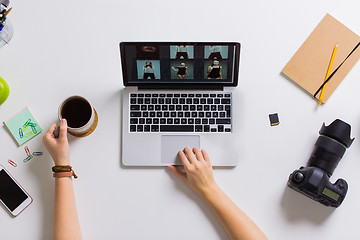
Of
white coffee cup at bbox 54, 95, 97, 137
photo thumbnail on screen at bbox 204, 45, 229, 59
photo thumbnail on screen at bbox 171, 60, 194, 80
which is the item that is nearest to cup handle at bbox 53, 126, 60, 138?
white coffee cup at bbox 54, 95, 97, 137

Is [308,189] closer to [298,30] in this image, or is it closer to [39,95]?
[298,30]

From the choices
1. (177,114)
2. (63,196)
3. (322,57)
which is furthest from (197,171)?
(322,57)

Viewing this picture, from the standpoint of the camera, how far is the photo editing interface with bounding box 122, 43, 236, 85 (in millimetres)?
858

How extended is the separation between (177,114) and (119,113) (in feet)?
0.60

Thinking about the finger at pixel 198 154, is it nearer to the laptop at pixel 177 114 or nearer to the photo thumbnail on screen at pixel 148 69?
the laptop at pixel 177 114

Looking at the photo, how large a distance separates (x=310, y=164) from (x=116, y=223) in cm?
61

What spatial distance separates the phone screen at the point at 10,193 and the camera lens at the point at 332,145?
0.88 meters

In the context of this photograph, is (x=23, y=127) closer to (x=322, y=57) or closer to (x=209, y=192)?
(x=209, y=192)

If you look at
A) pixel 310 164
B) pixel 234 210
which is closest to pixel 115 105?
pixel 234 210

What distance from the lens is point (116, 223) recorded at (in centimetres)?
93

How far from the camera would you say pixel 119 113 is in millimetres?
977

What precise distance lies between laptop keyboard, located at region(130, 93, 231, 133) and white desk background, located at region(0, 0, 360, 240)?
6 centimetres

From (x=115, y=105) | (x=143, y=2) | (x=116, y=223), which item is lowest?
(x=116, y=223)

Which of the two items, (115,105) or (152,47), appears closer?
(152,47)
